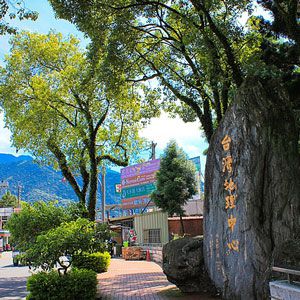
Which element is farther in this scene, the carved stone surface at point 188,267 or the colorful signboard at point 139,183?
the colorful signboard at point 139,183

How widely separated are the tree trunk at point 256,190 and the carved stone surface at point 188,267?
738 millimetres

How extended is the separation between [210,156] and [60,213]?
407 centimetres

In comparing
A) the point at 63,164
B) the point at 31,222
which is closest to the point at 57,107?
the point at 63,164

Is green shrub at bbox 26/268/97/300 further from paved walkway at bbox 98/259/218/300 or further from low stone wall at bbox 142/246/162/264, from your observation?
low stone wall at bbox 142/246/162/264

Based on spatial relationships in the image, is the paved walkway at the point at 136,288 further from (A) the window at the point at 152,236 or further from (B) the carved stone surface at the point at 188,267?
(A) the window at the point at 152,236

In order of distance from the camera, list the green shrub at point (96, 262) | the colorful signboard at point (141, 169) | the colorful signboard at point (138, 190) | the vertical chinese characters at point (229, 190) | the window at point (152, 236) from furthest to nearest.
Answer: the colorful signboard at point (138, 190)
the colorful signboard at point (141, 169)
the window at point (152, 236)
the green shrub at point (96, 262)
the vertical chinese characters at point (229, 190)

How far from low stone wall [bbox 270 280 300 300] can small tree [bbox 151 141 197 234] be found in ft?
54.8

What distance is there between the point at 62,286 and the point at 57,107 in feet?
33.0

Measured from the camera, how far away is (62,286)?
29.7 feet

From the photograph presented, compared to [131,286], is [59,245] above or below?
above

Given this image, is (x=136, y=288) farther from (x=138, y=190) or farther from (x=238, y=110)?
(x=138, y=190)

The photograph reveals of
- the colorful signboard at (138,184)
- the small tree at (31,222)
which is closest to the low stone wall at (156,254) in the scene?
the colorful signboard at (138,184)

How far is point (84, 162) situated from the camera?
17953 mm

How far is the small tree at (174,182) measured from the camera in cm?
2225
